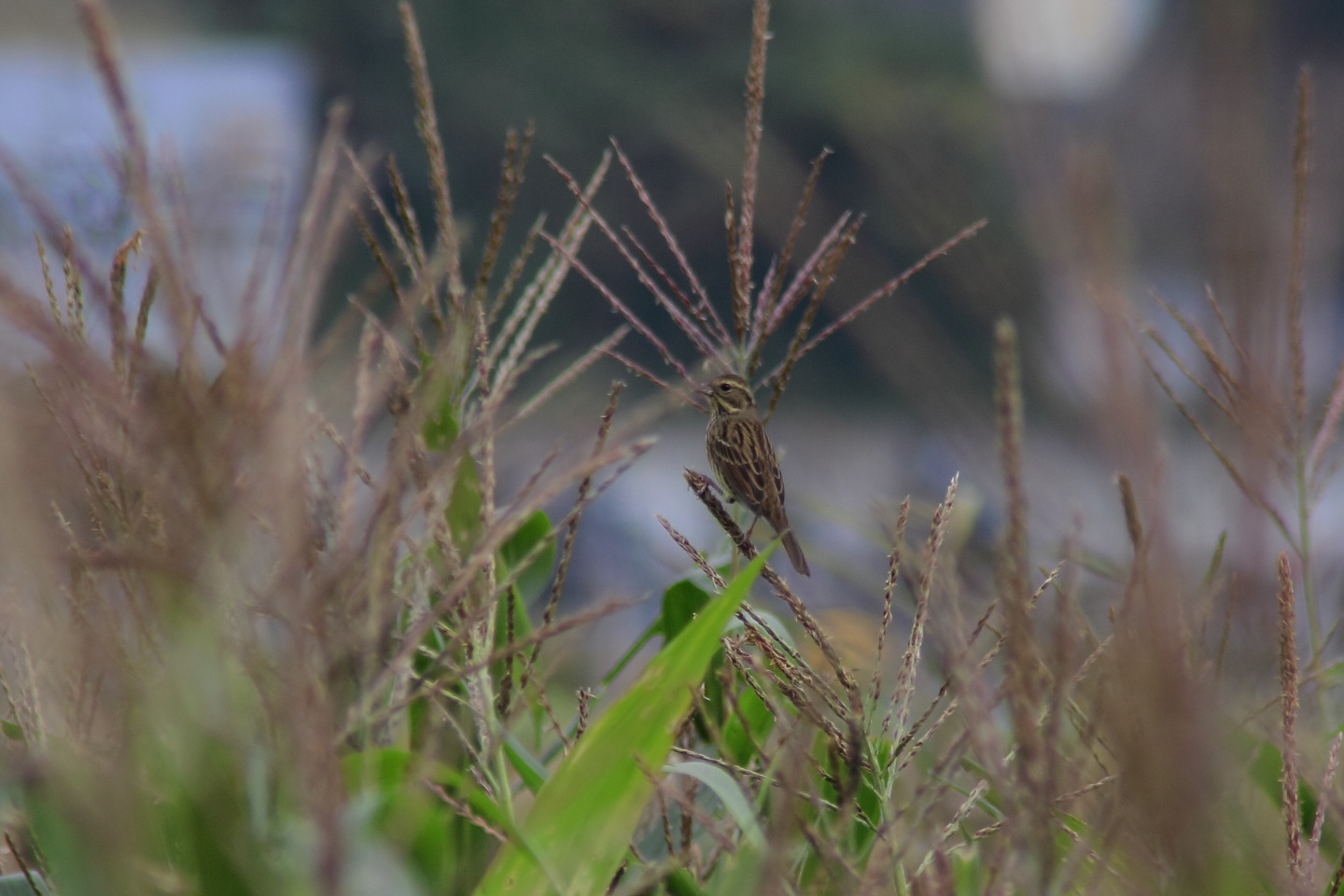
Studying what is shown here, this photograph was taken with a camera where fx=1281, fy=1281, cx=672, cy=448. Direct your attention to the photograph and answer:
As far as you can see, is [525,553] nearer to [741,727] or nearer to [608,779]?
[741,727]

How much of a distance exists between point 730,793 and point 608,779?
0.08 metres

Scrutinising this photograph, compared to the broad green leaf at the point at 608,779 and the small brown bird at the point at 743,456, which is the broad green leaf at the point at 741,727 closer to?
the broad green leaf at the point at 608,779

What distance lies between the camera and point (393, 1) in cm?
1540

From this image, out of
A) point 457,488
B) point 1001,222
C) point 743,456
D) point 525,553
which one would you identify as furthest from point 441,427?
point 1001,222

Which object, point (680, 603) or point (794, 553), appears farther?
point (794, 553)

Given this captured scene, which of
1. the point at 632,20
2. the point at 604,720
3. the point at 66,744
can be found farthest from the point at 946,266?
the point at 632,20

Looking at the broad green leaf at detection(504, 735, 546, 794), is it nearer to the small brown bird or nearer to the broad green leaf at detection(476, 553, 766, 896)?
the broad green leaf at detection(476, 553, 766, 896)

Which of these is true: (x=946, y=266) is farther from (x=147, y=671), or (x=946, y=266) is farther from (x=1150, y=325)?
(x=1150, y=325)

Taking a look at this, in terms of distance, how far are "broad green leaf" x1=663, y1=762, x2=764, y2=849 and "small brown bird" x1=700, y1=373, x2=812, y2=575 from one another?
1.14 metres

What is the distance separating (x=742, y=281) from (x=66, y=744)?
0.67m

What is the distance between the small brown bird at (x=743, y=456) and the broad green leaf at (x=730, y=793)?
1140mm

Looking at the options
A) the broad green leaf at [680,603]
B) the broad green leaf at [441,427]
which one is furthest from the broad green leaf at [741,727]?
the broad green leaf at [441,427]

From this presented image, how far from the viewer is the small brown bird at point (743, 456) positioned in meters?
2.13

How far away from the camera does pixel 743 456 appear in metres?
2.31
